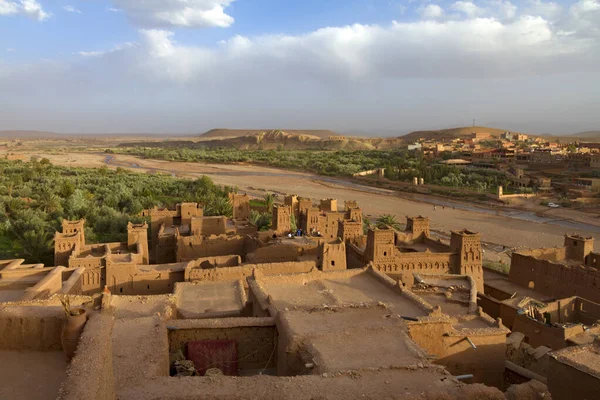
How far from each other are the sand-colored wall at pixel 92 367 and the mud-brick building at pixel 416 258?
11.0 meters

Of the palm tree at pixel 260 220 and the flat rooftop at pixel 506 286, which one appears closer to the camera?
the flat rooftop at pixel 506 286

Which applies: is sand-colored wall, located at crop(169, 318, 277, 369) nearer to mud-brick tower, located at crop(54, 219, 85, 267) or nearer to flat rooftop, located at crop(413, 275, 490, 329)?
flat rooftop, located at crop(413, 275, 490, 329)

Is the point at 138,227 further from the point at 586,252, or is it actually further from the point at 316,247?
the point at 586,252

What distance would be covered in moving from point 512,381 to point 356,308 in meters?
3.55

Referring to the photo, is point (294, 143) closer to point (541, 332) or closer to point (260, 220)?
point (260, 220)

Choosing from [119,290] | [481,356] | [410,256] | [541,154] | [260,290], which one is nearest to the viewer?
[481,356]

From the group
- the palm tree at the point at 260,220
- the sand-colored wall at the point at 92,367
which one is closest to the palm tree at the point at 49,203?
the palm tree at the point at 260,220

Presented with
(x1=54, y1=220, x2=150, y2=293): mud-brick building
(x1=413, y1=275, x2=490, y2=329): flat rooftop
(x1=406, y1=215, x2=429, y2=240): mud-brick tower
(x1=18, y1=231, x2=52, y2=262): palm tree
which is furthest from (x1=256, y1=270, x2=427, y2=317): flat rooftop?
(x1=18, y1=231, x2=52, y2=262): palm tree

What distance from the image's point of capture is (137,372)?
6281mm

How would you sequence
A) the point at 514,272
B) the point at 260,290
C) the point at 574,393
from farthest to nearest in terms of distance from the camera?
the point at 514,272
the point at 260,290
the point at 574,393

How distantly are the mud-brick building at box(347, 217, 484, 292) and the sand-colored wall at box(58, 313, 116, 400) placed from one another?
432 inches

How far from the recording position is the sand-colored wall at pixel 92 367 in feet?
12.6

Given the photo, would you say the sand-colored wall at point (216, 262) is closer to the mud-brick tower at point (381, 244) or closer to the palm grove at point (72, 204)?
the mud-brick tower at point (381, 244)

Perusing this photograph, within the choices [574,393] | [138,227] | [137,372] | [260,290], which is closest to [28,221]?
[138,227]
